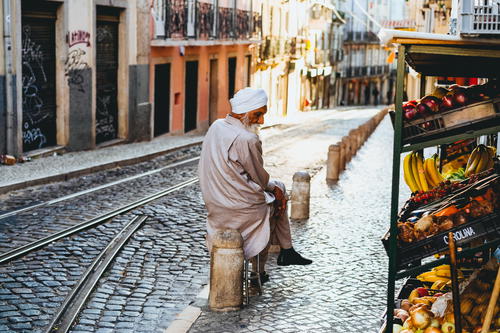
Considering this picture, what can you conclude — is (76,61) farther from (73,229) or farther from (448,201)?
(448,201)

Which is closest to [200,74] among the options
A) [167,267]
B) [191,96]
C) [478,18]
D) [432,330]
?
[191,96]

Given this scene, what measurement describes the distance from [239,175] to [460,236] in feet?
8.06

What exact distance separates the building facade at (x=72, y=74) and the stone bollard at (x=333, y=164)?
20.9 feet

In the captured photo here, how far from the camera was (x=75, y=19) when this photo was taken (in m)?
21.3

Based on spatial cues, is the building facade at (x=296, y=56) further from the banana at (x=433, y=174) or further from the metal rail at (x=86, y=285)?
the banana at (x=433, y=174)

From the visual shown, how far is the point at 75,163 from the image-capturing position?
60.4 ft

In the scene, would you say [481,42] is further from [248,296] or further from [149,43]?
[149,43]

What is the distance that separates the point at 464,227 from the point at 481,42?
1.24 metres

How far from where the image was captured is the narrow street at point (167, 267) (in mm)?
7480

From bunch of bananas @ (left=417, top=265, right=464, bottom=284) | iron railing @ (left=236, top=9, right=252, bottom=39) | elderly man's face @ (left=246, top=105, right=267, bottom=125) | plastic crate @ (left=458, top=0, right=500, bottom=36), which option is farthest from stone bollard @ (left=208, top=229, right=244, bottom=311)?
iron railing @ (left=236, top=9, right=252, bottom=39)

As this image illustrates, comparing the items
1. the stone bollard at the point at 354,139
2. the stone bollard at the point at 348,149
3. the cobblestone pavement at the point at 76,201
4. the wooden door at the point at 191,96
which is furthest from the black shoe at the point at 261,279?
the wooden door at the point at 191,96

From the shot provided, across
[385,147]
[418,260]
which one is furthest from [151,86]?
[418,260]

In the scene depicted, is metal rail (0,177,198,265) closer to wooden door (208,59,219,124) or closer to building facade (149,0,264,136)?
building facade (149,0,264,136)

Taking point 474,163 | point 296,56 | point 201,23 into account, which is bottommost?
point 474,163
